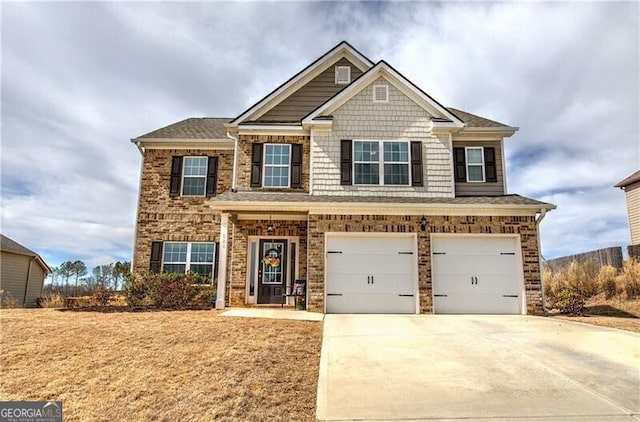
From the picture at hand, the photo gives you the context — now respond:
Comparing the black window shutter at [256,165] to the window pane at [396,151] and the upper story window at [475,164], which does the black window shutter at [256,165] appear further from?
the upper story window at [475,164]

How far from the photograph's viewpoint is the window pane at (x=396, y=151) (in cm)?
1300

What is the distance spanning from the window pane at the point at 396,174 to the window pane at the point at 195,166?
23.0ft

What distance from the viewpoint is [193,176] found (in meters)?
15.0

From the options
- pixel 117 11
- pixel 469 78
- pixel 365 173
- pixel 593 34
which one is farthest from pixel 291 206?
pixel 593 34

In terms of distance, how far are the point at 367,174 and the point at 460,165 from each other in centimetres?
370

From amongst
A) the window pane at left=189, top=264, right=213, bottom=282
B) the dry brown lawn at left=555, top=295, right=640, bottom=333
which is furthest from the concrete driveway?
the window pane at left=189, top=264, right=213, bottom=282

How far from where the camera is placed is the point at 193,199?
1480 centimetres

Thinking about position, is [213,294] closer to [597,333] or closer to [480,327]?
[480,327]

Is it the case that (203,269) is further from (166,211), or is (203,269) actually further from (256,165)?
(256,165)

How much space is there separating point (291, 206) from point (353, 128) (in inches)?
145

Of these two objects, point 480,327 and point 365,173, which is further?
point 365,173

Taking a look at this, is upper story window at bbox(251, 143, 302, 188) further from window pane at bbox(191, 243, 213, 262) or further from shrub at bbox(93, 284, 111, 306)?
shrub at bbox(93, 284, 111, 306)

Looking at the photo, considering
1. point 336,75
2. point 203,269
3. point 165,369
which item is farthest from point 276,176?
point 165,369

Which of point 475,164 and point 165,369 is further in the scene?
point 475,164
